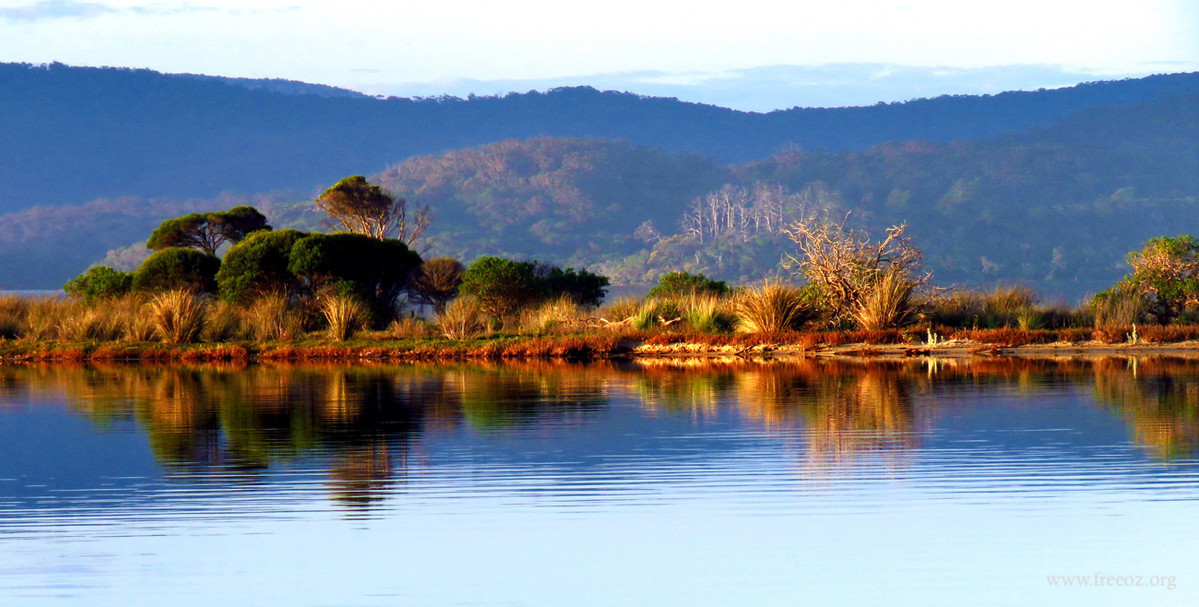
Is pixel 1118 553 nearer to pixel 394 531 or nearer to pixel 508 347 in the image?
pixel 394 531

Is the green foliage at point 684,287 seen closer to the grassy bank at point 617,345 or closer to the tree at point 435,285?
the grassy bank at point 617,345

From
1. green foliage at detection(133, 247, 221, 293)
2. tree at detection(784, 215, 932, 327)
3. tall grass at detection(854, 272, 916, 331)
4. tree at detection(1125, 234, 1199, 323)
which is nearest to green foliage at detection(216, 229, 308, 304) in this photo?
green foliage at detection(133, 247, 221, 293)

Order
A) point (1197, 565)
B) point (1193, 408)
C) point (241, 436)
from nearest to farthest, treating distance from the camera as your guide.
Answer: point (1197, 565) → point (241, 436) → point (1193, 408)

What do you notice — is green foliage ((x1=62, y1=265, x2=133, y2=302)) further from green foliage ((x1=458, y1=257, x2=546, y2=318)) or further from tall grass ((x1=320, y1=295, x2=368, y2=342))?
green foliage ((x1=458, y1=257, x2=546, y2=318))

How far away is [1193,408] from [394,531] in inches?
385

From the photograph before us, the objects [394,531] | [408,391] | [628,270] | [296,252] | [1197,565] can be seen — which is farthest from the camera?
[628,270]

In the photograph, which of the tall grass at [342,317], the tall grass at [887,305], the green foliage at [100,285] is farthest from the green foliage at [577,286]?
the green foliage at [100,285]

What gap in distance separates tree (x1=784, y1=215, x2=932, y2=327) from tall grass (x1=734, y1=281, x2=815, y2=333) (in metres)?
0.61

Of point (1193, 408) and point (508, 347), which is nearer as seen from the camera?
point (1193, 408)

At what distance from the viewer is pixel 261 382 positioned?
21.1 meters

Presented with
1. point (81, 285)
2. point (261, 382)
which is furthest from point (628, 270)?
point (261, 382)

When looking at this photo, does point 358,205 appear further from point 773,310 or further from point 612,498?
point 612,498

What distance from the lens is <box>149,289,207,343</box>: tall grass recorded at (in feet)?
93.5

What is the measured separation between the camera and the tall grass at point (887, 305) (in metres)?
26.2
